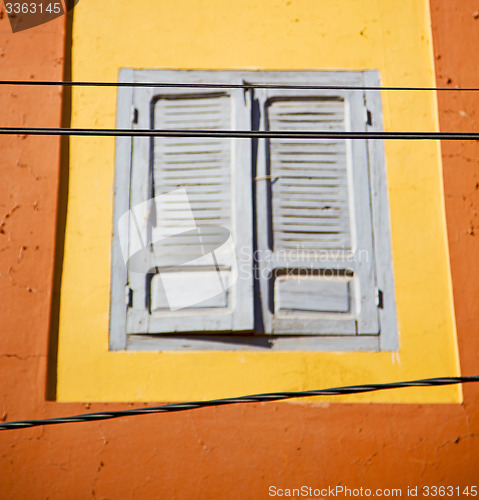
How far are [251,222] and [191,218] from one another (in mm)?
357

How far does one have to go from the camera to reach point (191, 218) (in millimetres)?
3826

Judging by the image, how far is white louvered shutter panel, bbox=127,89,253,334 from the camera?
363 centimetres

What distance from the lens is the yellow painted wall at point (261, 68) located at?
11.7ft

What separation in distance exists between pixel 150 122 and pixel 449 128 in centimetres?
181

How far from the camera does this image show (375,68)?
4074 millimetres

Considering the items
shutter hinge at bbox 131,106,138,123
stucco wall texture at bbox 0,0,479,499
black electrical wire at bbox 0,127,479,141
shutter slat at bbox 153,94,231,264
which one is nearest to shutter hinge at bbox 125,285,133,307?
shutter slat at bbox 153,94,231,264

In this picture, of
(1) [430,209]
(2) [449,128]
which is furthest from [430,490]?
(2) [449,128]

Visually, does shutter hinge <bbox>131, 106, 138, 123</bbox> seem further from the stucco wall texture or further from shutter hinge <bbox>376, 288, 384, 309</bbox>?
shutter hinge <bbox>376, 288, 384, 309</bbox>

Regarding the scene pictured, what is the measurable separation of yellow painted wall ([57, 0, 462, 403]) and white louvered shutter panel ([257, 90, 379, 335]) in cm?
18

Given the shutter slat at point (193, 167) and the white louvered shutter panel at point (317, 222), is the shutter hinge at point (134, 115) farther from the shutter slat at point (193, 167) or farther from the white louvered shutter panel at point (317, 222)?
the white louvered shutter panel at point (317, 222)

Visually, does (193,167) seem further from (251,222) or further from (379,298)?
(379,298)

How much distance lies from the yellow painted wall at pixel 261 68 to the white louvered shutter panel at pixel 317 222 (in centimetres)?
18

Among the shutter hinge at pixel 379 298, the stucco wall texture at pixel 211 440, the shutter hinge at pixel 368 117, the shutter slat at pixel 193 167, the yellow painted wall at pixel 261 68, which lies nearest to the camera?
the stucco wall texture at pixel 211 440

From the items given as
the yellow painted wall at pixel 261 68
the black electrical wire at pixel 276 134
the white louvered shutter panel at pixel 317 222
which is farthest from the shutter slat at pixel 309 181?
the black electrical wire at pixel 276 134
